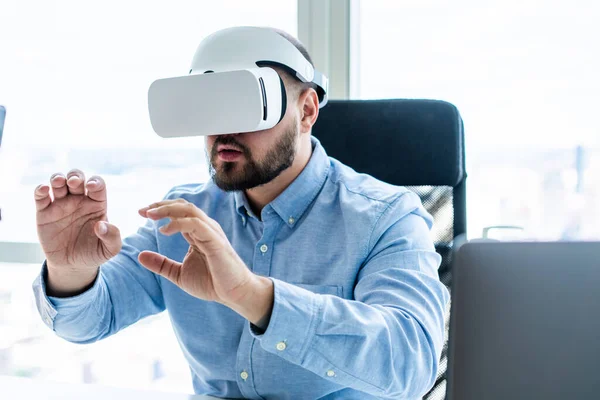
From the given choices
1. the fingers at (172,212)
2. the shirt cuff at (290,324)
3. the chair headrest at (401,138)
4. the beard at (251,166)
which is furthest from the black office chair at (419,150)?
the fingers at (172,212)

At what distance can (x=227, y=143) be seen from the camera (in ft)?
3.87

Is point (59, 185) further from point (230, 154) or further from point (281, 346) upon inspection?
point (281, 346)

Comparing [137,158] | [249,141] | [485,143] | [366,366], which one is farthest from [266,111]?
[137,158]

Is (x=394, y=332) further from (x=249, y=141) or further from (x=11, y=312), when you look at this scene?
(x=11, y=312)

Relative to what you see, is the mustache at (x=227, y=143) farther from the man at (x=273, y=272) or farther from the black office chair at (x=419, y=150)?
the black office chair at (x=419, y=150)

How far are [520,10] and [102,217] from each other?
1.21 m

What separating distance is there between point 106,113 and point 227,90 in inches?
47.8

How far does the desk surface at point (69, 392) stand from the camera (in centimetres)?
91

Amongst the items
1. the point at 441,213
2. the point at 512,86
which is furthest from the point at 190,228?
the point at 512,86

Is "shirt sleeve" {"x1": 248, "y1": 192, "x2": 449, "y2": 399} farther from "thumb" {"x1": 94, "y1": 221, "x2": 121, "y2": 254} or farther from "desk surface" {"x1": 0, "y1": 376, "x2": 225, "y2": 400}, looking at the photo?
"thumb" {"x1": 94, "y1": 221, "x2": 121, "y2": 254}

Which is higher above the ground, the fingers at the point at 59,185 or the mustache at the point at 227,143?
the mustache at the point at 227,143

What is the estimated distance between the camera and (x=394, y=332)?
0.92 meters

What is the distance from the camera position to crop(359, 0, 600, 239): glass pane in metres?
1.65

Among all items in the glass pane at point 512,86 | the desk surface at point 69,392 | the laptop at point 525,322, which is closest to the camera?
the laptop at point 525,322
